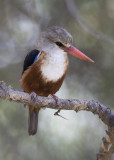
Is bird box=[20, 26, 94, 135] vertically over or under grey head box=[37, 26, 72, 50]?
under

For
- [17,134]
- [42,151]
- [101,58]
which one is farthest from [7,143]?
[101,58]

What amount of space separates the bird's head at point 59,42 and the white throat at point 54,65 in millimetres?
40

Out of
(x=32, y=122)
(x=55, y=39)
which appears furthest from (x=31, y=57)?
(x=32, y=122)

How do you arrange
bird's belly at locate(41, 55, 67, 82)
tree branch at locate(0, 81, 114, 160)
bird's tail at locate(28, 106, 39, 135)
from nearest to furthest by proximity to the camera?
tree branch at locate(0, 81, 114, 160)
bird's belly at locate(41, 55, 67, 82)
bird's tail at locate(28, 106, 39, 135)

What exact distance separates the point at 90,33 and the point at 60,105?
172cm

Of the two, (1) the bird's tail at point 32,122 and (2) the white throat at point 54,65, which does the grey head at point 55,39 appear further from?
(1) the bird's tail at point 32,122

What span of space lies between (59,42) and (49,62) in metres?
0.26

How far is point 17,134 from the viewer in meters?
4.20

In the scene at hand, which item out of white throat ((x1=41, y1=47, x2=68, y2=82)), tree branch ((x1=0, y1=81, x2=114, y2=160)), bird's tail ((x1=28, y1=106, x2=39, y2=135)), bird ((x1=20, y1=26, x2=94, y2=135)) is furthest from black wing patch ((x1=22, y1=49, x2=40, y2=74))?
tree branch ((x1=0, y1=81, x2=114, y2=160))

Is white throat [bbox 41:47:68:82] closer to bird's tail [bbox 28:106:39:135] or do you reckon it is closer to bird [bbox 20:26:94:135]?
bird [bbox 20:26:94:135]

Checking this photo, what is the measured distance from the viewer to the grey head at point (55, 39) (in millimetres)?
3557

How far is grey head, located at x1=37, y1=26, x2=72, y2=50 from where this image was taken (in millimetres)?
3557

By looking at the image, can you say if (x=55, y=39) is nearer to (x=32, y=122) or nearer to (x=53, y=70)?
(x=53, y=70)

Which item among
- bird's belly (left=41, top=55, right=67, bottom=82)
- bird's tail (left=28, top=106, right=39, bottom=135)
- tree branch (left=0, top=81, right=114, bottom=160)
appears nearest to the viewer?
tree branch (left=0, top=81, right=114, bottom=160)
